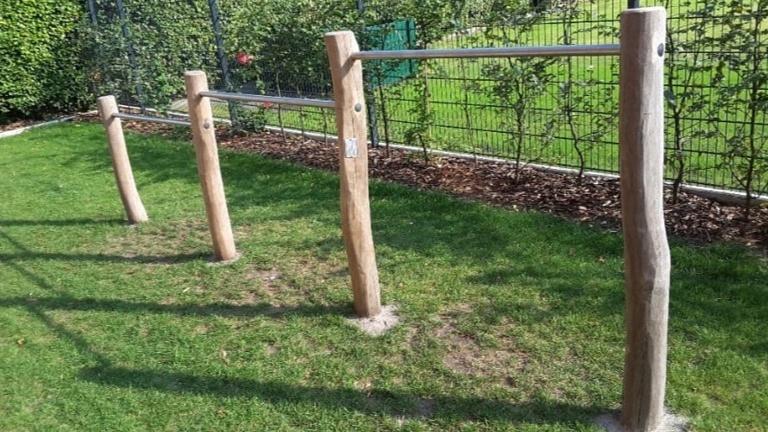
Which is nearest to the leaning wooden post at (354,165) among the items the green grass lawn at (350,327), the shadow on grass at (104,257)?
the green grass lawn at (350,327)

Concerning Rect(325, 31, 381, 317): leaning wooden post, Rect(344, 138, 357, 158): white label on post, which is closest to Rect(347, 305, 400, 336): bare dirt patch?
Rect(325, 31, 381, 317): leaning wooden post

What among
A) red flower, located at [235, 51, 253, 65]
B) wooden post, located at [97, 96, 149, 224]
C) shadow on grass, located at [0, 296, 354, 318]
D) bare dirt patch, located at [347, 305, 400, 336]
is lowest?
bare dirt patch, located at [347, 305, 400, 336]

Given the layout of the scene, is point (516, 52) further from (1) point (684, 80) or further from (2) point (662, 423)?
(1) point (684, 80)

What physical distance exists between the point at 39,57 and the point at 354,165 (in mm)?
8493

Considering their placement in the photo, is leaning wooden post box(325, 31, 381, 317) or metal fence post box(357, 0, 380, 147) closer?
leaning wooden post box(325, 31, 381, 317)

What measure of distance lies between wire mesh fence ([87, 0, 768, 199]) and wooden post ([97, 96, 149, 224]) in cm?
231

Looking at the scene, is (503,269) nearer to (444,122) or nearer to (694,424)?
(694,424)

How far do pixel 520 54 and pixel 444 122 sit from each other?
3474 millimetres

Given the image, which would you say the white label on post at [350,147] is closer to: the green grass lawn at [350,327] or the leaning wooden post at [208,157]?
the green grass lawn at [350,327]

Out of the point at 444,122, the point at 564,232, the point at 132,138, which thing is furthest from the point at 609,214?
the point at 132,138

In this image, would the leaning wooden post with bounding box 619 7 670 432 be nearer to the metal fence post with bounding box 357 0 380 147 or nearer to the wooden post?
the wooden post

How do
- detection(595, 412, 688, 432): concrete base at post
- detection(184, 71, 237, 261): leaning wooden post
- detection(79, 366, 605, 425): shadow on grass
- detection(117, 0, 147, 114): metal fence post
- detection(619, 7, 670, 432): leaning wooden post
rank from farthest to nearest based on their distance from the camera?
detection(117, 0, 147, 114): metal fence post
detection(184, 71, 237, 261): leaning wooden post
detection(79, 366, 605, 425): shadow on grass
detection(595, 412, 688, 432): concrete base at post
detection(619, 7, 670, 432): leaning wooden post

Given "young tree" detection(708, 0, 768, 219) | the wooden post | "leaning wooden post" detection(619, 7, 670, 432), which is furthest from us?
the wooden post

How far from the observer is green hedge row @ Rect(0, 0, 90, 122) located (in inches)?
389
